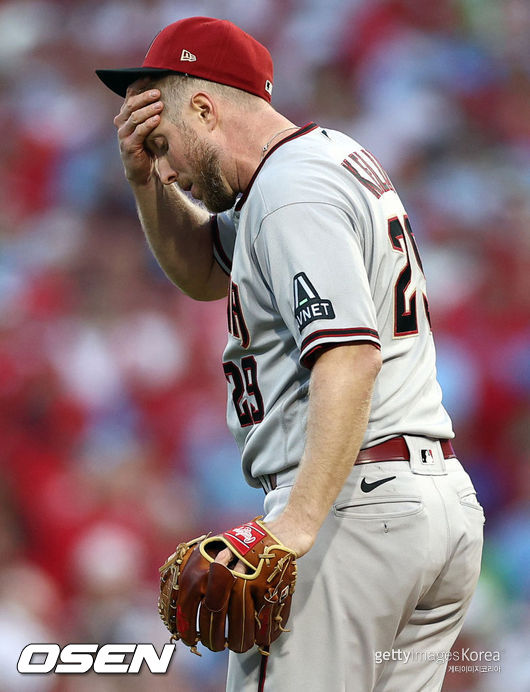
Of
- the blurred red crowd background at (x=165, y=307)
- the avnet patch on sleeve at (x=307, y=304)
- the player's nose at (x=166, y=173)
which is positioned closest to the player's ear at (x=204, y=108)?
the player's nose at (x=166, y=173)

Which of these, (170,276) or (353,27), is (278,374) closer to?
(170,276)

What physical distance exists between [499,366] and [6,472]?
2.05 meters

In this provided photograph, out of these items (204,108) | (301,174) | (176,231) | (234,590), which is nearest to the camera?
(234,590)

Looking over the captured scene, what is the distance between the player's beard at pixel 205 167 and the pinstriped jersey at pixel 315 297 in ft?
0.35

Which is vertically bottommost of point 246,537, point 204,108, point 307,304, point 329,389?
point 246,537

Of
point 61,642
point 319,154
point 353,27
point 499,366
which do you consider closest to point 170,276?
point 319,154

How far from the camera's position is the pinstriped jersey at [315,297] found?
1203 mm

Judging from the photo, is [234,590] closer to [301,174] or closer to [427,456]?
[427,456]

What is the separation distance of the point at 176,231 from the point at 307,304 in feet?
2.33

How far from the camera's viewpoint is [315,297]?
1.19 m

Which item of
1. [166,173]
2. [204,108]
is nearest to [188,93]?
[204,108]

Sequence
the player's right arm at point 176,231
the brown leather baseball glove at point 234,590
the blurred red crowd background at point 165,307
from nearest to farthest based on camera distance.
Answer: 1. the brown leather baseball glove at point 234,590
2. the player's right arm at point 176,231
3. the blurred red crowd background at point 165,307

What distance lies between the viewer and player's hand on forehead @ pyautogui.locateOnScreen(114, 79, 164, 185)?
1553 mm

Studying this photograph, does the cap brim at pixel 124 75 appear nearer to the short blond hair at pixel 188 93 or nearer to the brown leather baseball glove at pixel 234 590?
the short blond hair at pixel 188 93
